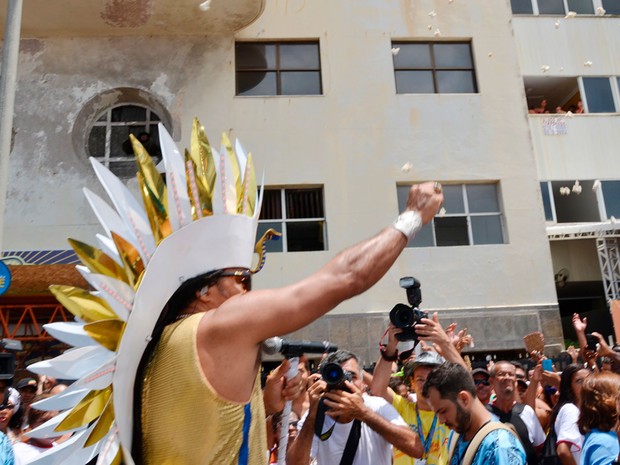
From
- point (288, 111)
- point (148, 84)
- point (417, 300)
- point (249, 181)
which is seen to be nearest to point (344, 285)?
point (249, 181)

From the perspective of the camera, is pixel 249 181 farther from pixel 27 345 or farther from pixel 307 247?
pixel 27 345

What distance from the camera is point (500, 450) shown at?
9.01ft

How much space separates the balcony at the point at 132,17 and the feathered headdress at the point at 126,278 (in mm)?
11023

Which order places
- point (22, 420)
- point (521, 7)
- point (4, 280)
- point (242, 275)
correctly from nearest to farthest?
point (242, 275), point (22, 420), point (4, 280), point (521, 7)

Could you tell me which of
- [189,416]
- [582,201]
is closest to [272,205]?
[582,201]

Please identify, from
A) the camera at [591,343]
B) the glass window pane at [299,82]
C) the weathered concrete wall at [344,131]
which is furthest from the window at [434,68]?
the camera at [591,343]

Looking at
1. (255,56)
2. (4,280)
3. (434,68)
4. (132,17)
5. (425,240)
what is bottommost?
(4,280)

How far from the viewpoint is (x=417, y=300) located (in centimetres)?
333

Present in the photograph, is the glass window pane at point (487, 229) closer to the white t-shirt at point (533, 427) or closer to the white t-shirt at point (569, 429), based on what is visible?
the white t-shirt at point (533, 427)

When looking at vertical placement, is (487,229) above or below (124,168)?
below

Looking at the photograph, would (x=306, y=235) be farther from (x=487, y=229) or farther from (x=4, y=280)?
(x=4, y=280)

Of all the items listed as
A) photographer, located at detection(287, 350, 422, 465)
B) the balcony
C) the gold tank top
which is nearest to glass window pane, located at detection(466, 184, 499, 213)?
the balcony

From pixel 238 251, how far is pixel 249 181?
277 millimetres

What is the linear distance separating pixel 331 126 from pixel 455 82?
10.3 ft
